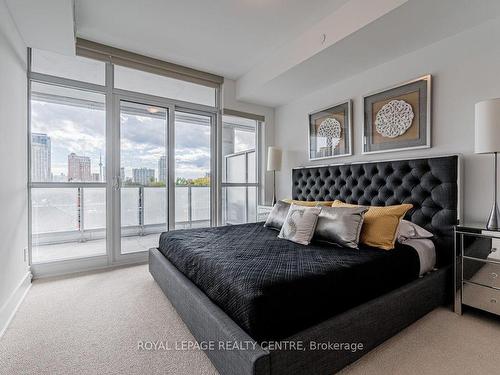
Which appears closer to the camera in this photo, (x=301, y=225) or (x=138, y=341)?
(x=138, y=341)

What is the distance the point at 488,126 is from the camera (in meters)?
1.88

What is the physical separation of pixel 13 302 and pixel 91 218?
125 centimetres

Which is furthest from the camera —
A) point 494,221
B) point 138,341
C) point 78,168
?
point 78,168

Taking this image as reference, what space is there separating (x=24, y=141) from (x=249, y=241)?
2.55m

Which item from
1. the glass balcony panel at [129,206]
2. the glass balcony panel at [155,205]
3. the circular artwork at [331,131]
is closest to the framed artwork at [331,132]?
the circular artwork at [331,131]

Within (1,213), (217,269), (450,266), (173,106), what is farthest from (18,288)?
(450,266)

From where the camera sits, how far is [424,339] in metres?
1.70

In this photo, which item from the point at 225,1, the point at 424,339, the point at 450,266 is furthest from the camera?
the point at 225,1

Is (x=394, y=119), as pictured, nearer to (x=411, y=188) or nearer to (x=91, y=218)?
(x=411, y=188)

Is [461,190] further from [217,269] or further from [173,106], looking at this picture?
[173,106]

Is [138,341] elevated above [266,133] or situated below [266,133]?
below

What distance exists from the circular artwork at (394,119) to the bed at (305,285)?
360 mm

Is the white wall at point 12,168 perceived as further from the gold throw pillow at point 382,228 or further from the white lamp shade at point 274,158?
the white lamp shade at point 274,158

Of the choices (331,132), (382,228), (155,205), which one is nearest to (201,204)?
(155,205)
